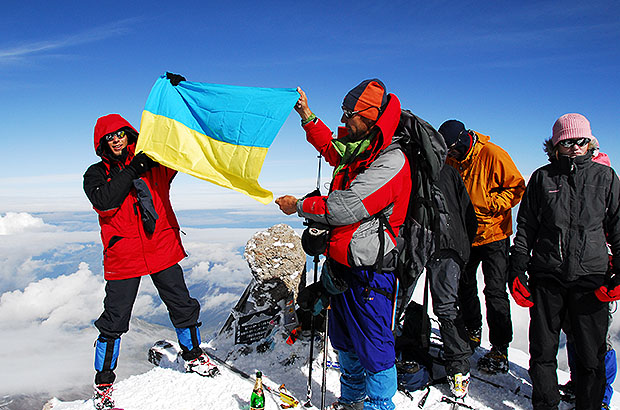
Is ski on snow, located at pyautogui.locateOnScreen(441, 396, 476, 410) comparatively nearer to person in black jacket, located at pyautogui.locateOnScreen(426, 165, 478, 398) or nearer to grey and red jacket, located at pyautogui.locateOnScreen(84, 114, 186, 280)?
person in black jacket, located at pyautogui.locateOnScreen(426, 165, 478, 398)

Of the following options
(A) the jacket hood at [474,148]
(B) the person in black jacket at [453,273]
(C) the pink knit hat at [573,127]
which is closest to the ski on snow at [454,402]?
(B) the person in black jacket at [453,273]

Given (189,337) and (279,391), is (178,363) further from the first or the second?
(279,391)

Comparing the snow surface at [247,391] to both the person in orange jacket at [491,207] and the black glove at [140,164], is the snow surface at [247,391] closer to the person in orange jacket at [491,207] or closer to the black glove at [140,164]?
the person in orange jacket at [491,207]

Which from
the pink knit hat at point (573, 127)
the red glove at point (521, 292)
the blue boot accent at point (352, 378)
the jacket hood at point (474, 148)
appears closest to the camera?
the pink knit hat at point (573, 127)

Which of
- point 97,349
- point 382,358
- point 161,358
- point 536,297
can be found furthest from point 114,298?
point 536,297

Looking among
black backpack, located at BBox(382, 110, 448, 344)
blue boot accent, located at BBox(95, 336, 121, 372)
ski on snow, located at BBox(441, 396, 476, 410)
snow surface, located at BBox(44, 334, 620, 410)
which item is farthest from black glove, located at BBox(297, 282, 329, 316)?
blue boot accent, located at BBox(95, 336, 121, 372)

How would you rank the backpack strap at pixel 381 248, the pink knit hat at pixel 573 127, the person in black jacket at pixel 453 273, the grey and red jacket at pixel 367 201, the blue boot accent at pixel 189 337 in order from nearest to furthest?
the grey and red jacket at pixel 367 201 < the backpack strap at pixel 381 248 < the pink knit hat at pixel 573 127 < the person in black jacket at pixel 453 273 < the blue boot accent at pixel 189 337

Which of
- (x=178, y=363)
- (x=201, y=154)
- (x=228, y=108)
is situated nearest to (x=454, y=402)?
(x=178, y=363)

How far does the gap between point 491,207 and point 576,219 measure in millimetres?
1192

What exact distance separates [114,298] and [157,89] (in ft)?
7.82

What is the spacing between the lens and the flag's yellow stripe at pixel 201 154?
12.8 ft

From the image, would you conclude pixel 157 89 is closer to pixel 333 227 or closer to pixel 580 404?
pixel 333 227

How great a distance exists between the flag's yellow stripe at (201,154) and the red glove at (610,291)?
3234 millimetres

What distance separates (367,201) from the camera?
2926mm
